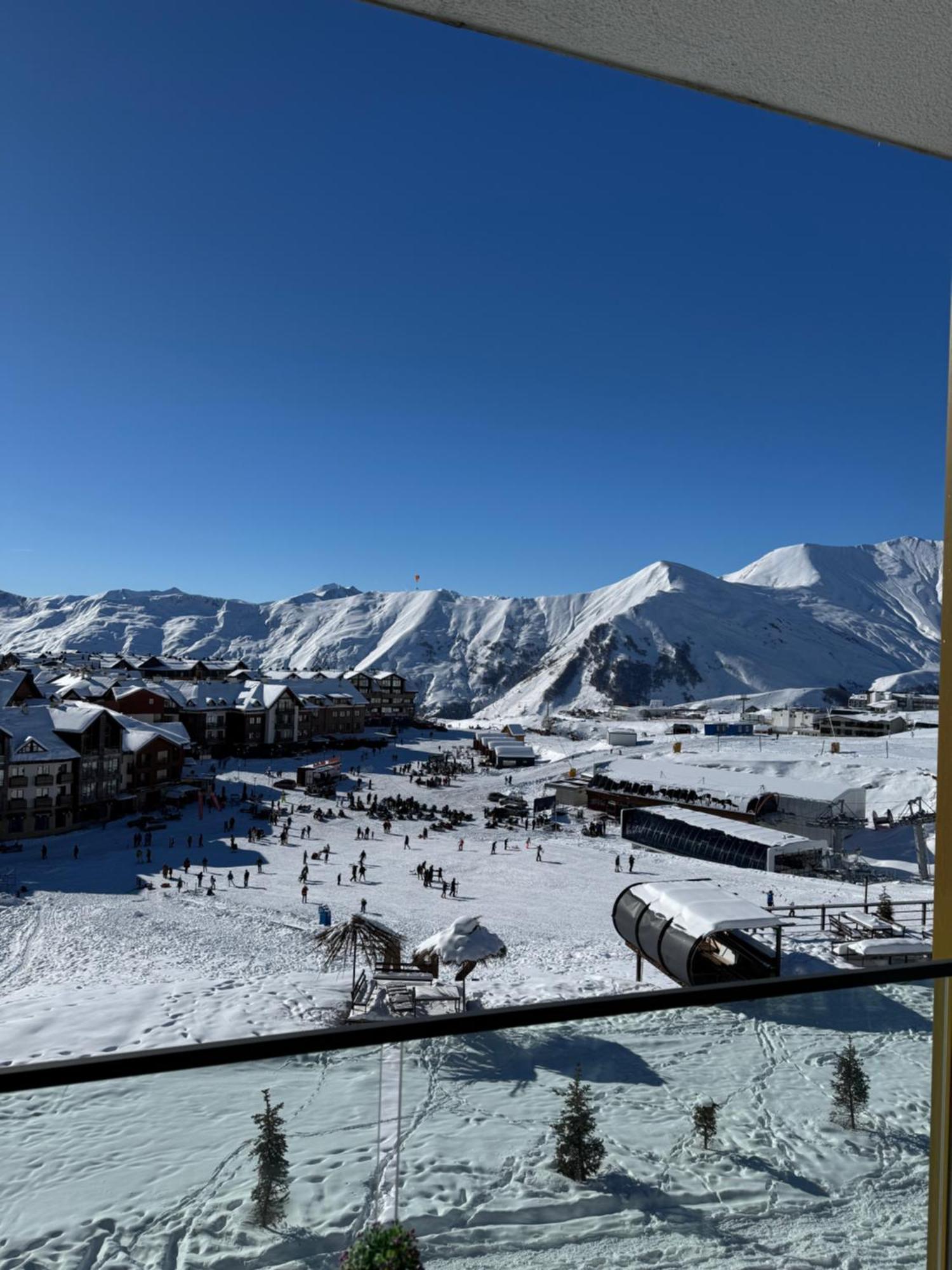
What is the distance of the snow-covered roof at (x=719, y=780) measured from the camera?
30.2 m

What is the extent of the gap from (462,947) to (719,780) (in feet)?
81.9

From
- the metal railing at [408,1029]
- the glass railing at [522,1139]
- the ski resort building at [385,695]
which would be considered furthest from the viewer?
the ski resort building at [385,695]

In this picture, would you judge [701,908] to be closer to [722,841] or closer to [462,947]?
[462,947]

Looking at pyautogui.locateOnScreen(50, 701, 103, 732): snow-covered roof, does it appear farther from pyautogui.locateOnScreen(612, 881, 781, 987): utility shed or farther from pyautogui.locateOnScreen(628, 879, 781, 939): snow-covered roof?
pyautogui.locateOnScreen(612, 881, 781, 987): utility shed

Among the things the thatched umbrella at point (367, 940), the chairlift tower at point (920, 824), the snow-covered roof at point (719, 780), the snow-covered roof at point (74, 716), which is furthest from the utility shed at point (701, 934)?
the snow-covered roof at point (74, 716)

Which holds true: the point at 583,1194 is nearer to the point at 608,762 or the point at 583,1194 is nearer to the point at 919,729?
the point at 608,762

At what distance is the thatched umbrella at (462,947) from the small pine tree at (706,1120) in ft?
31.3

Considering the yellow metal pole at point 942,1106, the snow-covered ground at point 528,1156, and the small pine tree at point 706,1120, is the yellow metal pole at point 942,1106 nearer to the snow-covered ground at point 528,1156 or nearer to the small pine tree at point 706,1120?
the snow-covered ground at point 528,1156

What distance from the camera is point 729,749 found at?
42875 mm

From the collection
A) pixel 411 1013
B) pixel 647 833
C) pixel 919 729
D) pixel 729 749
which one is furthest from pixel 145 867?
pixel 919 729

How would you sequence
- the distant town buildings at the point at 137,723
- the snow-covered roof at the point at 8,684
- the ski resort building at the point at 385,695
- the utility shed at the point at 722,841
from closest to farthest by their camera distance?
the utility shed at the point at 722,841, the distant town buildings at the point at 137,723, the snow-covered roof at the point at 8,684, the ski resort building at the point at 385,695

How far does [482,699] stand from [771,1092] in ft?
465

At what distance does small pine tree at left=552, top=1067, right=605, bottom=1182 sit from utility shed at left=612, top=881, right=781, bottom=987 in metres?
8.40

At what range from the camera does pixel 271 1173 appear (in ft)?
4.37
